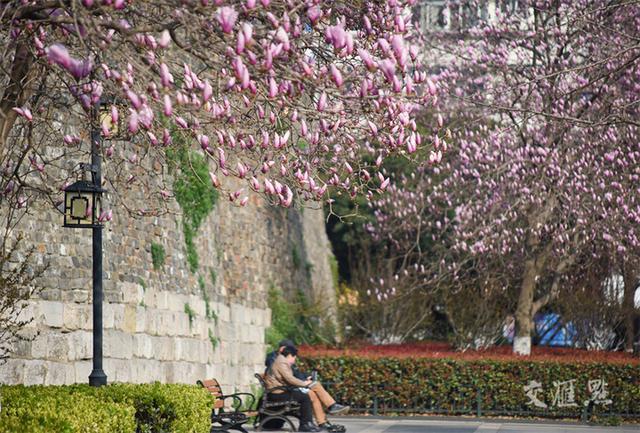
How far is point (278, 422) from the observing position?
59.2ft

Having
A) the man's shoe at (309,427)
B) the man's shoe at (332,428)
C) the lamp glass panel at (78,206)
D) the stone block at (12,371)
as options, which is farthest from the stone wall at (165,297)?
the man's shoe at (332,428)

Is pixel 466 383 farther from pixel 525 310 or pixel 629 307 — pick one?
pixel 629 307

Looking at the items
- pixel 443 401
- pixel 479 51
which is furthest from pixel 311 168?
pixel 479 51

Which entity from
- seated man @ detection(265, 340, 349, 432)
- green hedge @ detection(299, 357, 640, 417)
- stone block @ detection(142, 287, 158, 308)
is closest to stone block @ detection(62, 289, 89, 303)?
stone block @ detection(142, 287, 158, 308)

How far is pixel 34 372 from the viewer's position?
1405 centimetres

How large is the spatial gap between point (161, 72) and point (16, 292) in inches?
199

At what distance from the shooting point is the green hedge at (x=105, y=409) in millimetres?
8969

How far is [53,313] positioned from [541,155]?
10.2 meters

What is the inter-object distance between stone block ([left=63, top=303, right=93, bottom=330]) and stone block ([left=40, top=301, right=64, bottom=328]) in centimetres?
8

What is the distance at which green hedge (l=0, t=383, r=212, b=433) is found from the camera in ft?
29.4

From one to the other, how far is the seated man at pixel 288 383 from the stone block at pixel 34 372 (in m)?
4.30

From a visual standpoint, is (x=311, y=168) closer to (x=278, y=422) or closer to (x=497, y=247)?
(x=278, y=422)

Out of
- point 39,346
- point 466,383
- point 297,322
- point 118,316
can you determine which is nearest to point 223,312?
point 466,383

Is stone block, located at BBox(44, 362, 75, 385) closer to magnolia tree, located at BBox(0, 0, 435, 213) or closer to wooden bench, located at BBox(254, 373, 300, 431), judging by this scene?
wooden bench, located at BBox(254, 373, 300, 431)
